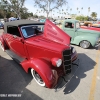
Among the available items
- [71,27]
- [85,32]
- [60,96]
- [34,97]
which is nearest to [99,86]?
[60,96]

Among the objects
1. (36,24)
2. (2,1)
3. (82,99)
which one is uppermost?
(2,1)

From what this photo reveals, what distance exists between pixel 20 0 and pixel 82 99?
26862mm

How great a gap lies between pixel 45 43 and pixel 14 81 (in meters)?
1.65

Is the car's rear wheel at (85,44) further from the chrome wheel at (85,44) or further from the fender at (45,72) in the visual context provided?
the fender at (45,72)

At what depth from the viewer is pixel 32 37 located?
11.2ft

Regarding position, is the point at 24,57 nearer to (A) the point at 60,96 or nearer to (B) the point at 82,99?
(A) the point at 60,96

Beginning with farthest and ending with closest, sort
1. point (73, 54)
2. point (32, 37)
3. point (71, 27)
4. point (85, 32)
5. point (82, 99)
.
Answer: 1. point (71, 27)
2. point (85, 32)
3. point (73, 54)
4. point (32, 37)
5. point (82, 99)

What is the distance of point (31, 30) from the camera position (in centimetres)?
360

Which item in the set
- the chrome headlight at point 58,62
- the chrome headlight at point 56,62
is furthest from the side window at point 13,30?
the chrome headlight at point 58,62

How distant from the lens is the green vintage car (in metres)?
6.06

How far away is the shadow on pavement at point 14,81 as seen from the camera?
263 cm

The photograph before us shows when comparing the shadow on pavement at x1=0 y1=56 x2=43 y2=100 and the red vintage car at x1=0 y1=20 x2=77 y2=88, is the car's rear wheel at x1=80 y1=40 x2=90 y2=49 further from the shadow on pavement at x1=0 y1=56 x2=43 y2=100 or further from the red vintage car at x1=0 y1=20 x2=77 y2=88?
the shadow on pavement at x1=0 y1=56 x2=43 y2=100

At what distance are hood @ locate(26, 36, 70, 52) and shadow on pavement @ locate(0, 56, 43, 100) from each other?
1243mm

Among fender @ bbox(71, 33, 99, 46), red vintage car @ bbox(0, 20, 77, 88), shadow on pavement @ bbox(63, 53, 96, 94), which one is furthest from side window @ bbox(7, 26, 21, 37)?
fender @ bbox(71, 33, 99, 46)
